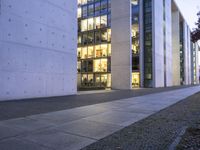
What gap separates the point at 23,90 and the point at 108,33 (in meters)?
25.7

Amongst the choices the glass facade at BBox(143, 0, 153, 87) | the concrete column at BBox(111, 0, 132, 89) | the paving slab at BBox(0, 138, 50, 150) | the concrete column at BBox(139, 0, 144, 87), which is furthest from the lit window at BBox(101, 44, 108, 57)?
the paving slab at BBox(0, 138, 50, 150)

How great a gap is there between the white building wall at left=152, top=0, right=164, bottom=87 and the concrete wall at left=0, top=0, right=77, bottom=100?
21766 mm

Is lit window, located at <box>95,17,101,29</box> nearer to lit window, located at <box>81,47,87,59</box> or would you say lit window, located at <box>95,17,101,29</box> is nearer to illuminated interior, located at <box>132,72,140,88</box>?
lit window, located at <box>81,47,87,59</box>

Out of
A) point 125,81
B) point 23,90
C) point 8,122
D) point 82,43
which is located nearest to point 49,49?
point 23,90

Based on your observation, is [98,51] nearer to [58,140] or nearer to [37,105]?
[37,105]

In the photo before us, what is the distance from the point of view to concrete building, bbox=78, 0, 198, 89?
3089cm

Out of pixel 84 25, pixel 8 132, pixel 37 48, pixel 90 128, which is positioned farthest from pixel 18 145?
pixel 84 25

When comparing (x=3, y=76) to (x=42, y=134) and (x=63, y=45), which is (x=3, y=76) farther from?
(x=42, y=134)

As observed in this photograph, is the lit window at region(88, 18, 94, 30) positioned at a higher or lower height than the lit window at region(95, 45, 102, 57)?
higher

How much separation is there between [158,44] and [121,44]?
10834 mm

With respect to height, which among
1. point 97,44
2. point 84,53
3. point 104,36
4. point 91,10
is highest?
point 91,10

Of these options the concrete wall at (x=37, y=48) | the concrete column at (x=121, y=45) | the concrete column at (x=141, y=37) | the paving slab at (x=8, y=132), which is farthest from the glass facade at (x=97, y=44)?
the paving slab at (x=8, y=132)

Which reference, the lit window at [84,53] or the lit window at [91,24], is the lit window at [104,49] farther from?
the lit window at [91,24]

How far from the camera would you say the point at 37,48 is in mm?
13992
